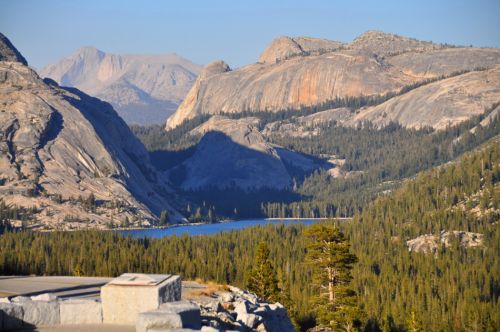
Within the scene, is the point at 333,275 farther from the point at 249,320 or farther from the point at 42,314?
the point at 42,314

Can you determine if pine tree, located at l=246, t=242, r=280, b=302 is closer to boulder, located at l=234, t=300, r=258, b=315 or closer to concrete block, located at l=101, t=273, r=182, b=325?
boulder, located at l=234, t=300, r=258, b=315

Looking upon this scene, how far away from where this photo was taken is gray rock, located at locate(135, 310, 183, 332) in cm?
3022

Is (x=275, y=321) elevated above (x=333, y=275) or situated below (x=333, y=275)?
below

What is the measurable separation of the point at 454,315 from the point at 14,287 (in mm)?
85362

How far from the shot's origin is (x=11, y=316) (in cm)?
3512

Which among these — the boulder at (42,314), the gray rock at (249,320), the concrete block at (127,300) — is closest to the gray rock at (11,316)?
the boulder at (42,314)

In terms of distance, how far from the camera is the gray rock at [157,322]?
30219 mm

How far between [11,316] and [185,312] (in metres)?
7.31

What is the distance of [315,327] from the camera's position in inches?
3935

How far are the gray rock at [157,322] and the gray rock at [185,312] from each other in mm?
422

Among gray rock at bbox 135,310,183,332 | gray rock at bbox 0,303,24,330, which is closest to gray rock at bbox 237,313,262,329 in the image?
gray rock at bbox 0,303,24,330

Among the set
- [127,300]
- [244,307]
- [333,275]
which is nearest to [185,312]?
[127,300]

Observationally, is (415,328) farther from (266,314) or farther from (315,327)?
(266,314)

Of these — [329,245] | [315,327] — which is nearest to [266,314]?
[329,245]
